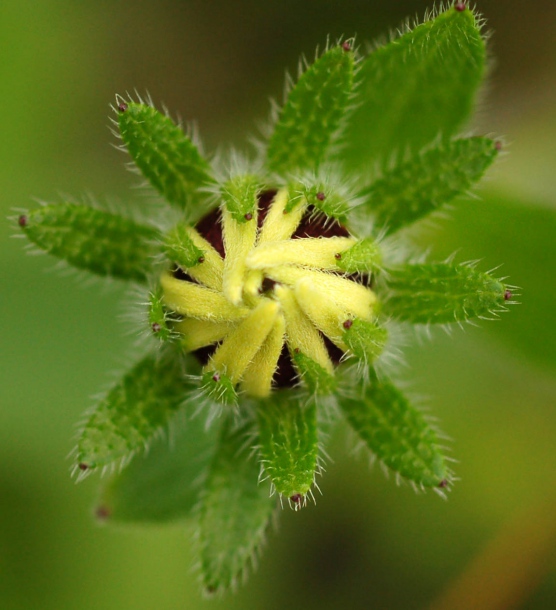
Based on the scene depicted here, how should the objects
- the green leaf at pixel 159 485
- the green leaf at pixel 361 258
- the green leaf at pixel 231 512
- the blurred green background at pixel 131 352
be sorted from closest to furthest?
the green leaf at pixel 361 258, the green leaf at pixel 231 512, the green leaf at pixel 159 485, the blurred green background at pixel 131 352

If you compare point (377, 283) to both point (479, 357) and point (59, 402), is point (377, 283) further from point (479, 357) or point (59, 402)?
point (59, 402)

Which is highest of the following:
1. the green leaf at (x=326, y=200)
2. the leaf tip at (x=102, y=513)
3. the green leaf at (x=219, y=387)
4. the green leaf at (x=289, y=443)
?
the green leaf at (x=326, y=200)

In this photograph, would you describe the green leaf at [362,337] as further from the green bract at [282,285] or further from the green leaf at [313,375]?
the green leaf at [313,375]

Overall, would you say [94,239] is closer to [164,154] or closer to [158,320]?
[164,154]

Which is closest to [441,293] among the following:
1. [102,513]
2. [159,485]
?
[159,485]

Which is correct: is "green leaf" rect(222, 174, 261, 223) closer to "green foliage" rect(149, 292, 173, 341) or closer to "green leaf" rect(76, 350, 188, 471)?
"green foliage" rect(149, 292, 173, 341)

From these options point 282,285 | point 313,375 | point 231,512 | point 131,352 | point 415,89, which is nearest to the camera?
point 282,285

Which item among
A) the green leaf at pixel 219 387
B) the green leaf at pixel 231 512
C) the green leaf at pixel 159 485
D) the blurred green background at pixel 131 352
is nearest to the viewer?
the green leaf at pixel 219 387

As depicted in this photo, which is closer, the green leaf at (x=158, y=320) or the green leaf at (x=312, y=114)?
the green leaf at (x=158, y=320)

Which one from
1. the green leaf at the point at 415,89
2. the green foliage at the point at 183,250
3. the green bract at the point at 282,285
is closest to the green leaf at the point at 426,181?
the green bract at the point at 282,285
